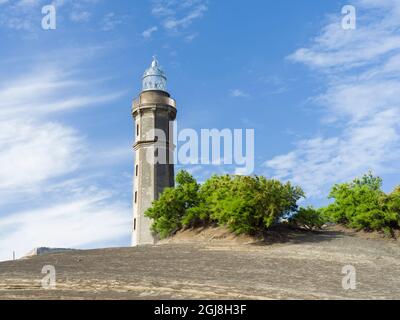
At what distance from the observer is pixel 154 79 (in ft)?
173

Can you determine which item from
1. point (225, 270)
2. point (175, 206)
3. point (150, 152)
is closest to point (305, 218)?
point (175, 206)

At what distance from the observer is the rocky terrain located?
17.8 meters

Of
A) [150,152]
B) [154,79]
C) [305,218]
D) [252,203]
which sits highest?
[154,79]

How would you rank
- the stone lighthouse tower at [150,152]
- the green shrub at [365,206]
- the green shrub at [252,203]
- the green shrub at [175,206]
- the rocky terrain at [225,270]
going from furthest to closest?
the stone lighthouse tower at [150,152], the green shrub at [175,206], the green shrub at [365,206], the green shrub at [252,203], the rocky terrain at [225,270]

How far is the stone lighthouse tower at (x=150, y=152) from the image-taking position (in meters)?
46.8

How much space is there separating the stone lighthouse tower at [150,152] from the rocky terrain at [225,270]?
13.1 meters

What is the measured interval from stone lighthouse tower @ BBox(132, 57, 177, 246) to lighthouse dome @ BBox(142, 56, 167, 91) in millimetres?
834

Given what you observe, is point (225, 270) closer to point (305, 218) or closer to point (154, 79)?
point (305, 218)

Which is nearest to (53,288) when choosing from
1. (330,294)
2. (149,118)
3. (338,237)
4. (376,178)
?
(330,294)

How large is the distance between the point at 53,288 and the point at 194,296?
4.88 m

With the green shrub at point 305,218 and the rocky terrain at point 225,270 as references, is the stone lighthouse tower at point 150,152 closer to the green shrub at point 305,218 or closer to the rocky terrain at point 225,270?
the rocky terrain at point 225,270

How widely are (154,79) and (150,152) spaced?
8.53m

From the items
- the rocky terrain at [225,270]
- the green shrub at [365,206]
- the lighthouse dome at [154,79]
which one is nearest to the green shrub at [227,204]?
the rocky terrain at [225,270]
